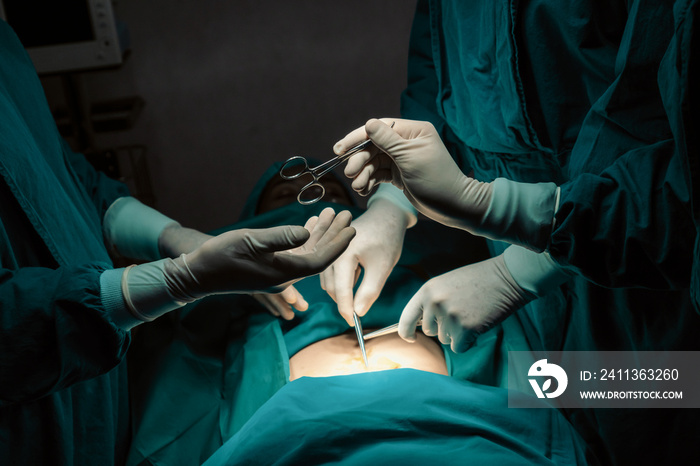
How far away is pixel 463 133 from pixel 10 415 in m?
1.31

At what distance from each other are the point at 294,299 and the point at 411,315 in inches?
14.2

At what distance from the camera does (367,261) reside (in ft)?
5.41

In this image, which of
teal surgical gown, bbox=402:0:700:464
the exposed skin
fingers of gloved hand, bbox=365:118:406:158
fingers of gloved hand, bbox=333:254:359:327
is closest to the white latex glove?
fingers of gloved hand, bbox=333:254:359:327

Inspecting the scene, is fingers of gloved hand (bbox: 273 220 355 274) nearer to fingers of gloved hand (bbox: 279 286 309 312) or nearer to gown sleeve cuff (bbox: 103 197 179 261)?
fingers of gloved hand (bbox: 279 286 309 312)

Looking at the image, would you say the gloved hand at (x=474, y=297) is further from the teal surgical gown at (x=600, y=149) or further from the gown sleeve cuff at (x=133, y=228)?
the gown sleeve cuff at (x=133, y=228)

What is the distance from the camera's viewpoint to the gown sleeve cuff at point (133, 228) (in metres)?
1.64

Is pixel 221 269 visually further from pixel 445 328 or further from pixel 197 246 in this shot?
pixel 445 328

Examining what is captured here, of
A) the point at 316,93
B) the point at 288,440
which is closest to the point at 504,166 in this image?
the point at 288,440

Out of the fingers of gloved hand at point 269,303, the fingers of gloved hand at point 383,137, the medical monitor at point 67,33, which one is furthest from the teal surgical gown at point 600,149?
the medical monitor at point 67,33

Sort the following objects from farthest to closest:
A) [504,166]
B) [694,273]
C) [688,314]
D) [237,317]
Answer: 1. [237,317]
2. [504,166]
3. [688,314]
4. [694,273]

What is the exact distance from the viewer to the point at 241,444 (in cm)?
119

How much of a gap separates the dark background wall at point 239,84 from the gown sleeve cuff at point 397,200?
101 cm

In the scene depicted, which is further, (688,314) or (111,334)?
(688,314)

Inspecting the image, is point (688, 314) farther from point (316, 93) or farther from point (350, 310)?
point (316, 93)
